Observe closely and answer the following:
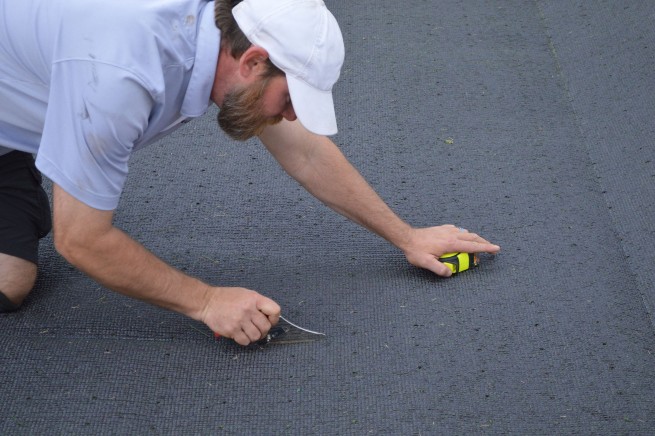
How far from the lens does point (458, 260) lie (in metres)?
1.96

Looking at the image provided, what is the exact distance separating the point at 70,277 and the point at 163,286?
1.81 ft

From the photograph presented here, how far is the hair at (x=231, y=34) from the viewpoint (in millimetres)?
1451

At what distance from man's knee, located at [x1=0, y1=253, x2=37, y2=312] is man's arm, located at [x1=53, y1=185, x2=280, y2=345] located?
44 centimetres

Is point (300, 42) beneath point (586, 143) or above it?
above

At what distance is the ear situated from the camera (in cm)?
143

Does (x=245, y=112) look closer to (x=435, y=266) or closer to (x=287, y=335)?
(x=287, y=335)

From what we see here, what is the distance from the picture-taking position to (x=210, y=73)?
4.89 ft

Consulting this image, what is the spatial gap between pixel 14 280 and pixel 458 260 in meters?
1.08

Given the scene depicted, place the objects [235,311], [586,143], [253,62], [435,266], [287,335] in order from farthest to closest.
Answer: [586,143]
[435,266]
[287,335]
[235,311]
[253,62]

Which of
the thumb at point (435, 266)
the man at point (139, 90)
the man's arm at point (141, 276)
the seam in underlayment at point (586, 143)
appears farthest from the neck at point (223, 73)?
the seam in underlayment at point (586, 143)

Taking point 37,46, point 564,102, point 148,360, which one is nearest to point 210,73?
point 37,46

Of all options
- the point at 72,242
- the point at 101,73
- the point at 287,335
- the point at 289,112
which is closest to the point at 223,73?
the point at 289,112

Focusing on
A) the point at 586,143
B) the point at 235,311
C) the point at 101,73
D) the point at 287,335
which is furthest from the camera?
the point at 586,143

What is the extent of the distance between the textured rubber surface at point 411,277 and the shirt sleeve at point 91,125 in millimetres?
498
